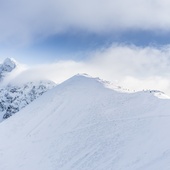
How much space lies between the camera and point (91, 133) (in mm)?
52938

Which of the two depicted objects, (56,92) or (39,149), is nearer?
(39,149)

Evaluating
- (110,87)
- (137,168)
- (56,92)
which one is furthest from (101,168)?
(56,92)

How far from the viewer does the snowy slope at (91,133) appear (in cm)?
4291

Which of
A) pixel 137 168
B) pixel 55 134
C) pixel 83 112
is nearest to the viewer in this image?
pixel 137 168

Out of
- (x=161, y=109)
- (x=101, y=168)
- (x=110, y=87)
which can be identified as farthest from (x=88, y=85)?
(x=101, y=168)

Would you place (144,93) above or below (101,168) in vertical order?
above

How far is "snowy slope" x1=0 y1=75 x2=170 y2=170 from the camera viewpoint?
42.9 m

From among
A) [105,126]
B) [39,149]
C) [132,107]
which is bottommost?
[39,149]

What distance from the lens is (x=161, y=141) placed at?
138 feet

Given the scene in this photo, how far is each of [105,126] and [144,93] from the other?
464 inches

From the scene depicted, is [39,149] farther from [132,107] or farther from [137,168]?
[137,168]

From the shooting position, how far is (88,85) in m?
74.4

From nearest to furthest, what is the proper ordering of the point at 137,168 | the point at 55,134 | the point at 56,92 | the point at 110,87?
the point at 137,168
the point at 55,134
the point at 110,87
the point at 56,92

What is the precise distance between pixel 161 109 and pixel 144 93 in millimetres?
10158
